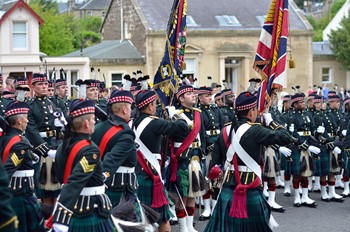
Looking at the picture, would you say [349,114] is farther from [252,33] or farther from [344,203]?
[252,33]

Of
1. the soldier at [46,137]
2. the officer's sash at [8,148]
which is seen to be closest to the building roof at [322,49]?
the soldier at [46,137]

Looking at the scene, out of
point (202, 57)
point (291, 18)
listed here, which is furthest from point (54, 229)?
point (291, 18)

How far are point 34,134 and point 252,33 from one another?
31.8m

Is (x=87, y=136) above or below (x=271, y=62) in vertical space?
below

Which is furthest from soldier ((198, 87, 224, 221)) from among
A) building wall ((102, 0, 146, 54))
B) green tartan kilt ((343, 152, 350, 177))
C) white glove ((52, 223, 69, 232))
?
building wall ((102, 0, 146, 54))

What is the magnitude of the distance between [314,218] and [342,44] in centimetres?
3806

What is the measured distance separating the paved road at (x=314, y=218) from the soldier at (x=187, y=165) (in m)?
0.79

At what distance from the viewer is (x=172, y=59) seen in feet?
35.1

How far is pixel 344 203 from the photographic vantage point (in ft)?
48.0

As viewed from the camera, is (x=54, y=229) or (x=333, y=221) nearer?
(x=54, y=229)

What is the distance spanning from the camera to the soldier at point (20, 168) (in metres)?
8.34

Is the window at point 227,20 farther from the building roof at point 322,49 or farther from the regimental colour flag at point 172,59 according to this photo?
the regimental colour flag at point 172,59

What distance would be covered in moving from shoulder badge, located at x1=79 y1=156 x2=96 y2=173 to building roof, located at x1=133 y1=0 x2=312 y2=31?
110 ft

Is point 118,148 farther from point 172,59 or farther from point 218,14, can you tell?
point 218,14
